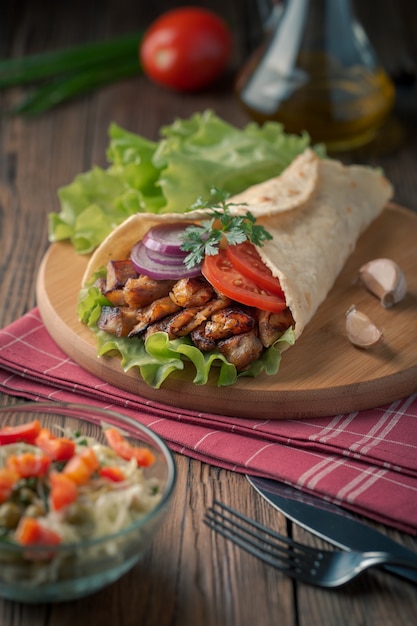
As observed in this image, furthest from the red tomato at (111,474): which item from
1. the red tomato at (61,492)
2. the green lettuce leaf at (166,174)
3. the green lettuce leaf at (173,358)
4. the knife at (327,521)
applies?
the green lettuce leaf at (166,174)

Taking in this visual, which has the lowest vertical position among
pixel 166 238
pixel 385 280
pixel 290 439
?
pixel 290 439

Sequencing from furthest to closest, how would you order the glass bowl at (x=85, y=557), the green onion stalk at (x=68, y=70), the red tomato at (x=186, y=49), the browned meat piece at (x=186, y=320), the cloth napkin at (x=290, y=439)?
the green onion stalk at (x=68, y=70)
the red tomato at (x=186, y=49)
the browned meat piece at (x=186, y=320)
the cloth napkin at (x=290, y=439)
the glass bowl at (x=85, y=557)

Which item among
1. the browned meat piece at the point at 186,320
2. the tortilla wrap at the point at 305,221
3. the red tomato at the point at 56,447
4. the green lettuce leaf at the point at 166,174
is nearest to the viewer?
the red tomato at the point at 56,447

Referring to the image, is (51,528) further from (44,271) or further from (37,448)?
(44,271)

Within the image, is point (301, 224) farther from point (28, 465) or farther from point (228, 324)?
point (28, 465)

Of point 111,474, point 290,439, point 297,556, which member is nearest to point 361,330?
point 290,439

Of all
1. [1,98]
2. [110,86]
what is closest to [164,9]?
[110,86]

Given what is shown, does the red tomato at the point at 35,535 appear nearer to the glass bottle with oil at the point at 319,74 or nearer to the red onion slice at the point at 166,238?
the red onion slice at the point at 166,238
